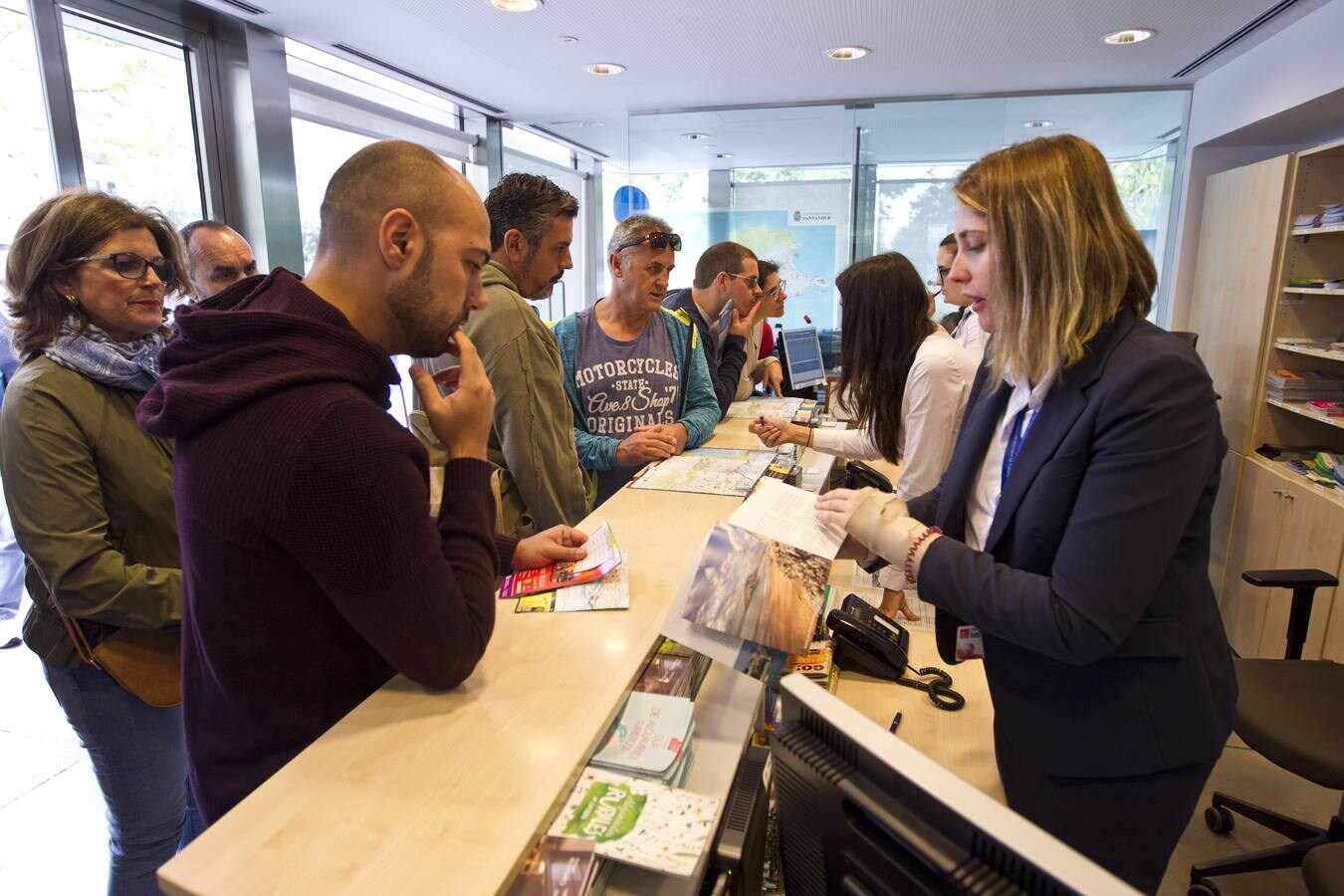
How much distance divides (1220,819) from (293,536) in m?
2.89

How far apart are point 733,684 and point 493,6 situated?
11.8 ft

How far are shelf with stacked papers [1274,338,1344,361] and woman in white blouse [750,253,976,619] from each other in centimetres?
198

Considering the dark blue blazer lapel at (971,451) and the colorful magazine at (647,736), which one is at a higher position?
the dark blue blazer lapel at (971,451)

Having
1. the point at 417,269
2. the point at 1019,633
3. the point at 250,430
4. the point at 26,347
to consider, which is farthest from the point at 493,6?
the point at 1019,633

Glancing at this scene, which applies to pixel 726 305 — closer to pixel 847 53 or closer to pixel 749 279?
pixel 749 279

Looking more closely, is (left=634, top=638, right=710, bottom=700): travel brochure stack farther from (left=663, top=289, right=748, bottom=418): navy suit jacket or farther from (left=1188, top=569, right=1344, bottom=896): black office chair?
(left=663, top=289, right=748, bottom=418): navy suit jacket

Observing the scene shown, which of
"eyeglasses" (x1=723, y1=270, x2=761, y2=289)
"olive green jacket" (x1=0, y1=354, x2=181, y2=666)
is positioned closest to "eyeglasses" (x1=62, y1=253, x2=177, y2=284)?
"olive green jacket" (x1=0, y1=354, x2=181, y2=666)

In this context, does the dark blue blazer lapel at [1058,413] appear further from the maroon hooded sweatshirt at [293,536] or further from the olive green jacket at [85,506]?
the olive green jacket at [85,506]

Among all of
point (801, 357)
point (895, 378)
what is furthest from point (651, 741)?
point (801, 357)

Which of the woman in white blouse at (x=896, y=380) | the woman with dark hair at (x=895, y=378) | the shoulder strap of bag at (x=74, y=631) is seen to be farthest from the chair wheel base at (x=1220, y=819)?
the shoulder strap of bag at (x=74, y=631)

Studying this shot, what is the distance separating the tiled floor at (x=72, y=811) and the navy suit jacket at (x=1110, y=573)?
1.53 meters

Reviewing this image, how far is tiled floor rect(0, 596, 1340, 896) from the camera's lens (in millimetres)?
2246

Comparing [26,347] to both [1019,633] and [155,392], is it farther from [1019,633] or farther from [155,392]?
[1019,633]

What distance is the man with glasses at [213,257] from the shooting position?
2666mm
